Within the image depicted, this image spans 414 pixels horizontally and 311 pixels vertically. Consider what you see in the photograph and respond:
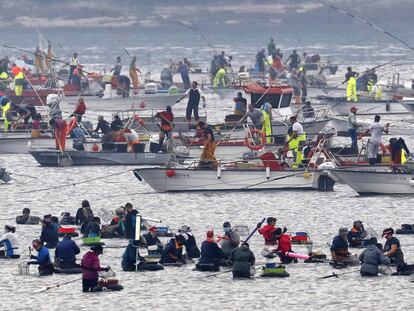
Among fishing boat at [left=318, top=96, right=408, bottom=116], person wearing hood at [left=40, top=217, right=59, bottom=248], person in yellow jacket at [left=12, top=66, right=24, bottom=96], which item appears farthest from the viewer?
person in yellow jacket at [left=12, top=66, right=24, bottom=96]

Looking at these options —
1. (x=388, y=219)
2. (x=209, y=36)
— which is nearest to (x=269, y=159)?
(x=388, y=219)

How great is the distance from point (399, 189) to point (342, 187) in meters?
3.07

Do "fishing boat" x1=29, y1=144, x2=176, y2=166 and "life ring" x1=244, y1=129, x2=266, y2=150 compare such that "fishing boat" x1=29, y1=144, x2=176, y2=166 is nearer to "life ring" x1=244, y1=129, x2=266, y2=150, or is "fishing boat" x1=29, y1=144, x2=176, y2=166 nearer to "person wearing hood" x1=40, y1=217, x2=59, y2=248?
"life ring" x1=244, y1=129, x2=266, y2=150

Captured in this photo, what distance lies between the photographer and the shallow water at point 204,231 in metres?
37.0

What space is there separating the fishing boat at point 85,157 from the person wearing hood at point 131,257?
56.2 ft

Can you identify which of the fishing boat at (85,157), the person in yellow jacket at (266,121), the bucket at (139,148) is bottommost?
the fishing boat at (85,157)

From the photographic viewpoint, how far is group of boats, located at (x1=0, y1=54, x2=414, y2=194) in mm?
50625

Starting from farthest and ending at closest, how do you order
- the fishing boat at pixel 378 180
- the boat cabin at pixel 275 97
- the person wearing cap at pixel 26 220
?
the boat cabin at pixel 275 97 < the fishing boat at pixel 378 180 < the person wearing cap at pixel 26 220

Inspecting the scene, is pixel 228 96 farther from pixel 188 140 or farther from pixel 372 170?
pixel 372 170

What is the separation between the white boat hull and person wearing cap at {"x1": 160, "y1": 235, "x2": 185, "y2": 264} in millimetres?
10284

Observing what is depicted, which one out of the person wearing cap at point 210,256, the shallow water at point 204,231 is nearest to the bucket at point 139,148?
the shallow water at point 204,231

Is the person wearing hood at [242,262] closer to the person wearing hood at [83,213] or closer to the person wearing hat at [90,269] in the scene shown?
the person wearing hat at [90,269]

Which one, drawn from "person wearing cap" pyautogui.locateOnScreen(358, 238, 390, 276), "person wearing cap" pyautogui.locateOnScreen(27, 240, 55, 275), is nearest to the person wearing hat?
"person wearing cap" pyautogui.locateOnScreen(27, 240, 55, 275)

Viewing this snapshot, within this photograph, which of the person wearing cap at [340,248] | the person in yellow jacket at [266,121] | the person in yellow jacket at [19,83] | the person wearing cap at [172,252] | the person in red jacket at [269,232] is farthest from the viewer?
the person in yellow jacket at [19,83]
